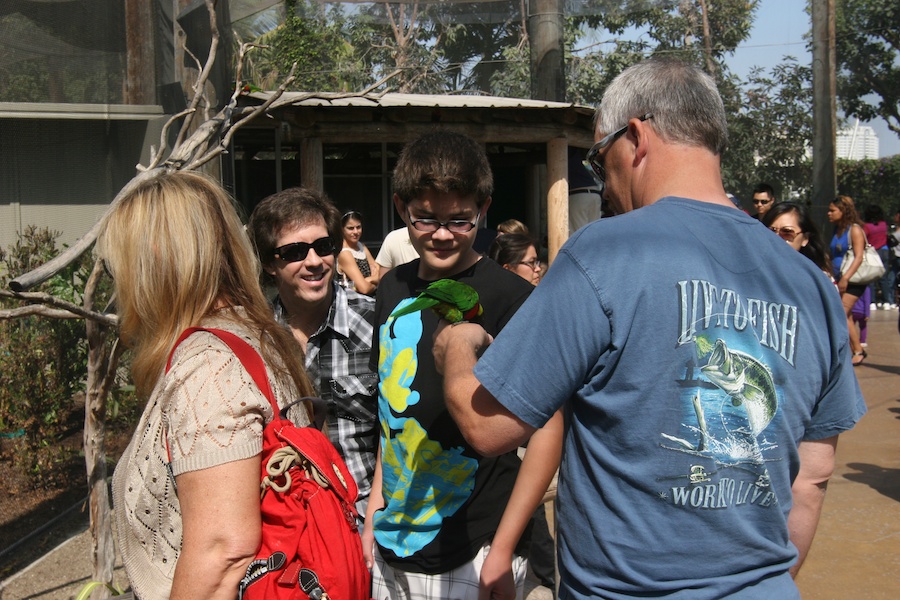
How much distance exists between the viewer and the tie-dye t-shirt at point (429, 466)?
90.4 inches

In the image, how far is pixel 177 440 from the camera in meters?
1.61

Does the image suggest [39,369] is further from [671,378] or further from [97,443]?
[671,378]

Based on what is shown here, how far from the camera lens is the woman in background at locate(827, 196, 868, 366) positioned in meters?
9.05

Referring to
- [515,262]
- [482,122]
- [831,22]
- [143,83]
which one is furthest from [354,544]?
[831,22]

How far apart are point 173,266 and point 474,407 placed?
0.70m

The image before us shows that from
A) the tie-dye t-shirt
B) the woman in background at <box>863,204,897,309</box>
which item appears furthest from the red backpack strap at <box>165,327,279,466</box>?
the woman in background at <box>863,204,897,309</box>

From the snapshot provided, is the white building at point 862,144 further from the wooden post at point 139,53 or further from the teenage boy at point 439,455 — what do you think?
the teenage boy at point 439,455

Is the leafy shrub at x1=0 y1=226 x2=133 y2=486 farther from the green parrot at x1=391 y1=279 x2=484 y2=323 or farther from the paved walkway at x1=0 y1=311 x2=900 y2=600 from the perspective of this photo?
the green parrot at x1=391 y1=279 x2=484 y2=323

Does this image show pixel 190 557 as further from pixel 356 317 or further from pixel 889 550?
pixel 889 550

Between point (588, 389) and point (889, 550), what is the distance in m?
4.09

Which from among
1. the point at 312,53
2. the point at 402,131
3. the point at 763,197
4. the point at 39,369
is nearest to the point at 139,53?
the point at 39,369

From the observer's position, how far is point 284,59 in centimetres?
1873

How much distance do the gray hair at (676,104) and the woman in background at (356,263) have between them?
5673 mm

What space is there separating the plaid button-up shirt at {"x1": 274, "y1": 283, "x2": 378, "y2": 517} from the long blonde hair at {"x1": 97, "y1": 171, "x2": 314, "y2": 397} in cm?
83
